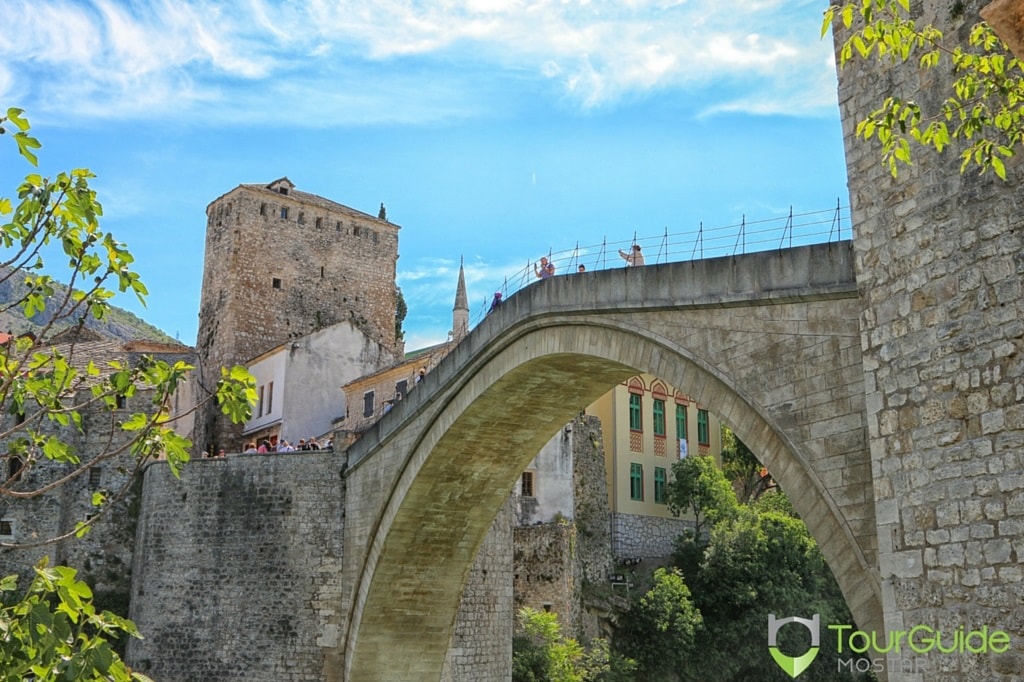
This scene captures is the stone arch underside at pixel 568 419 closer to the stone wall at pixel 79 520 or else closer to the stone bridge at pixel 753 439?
the stone bridge at pixel 753 439

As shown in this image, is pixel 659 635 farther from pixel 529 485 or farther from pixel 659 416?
pixel 659 416

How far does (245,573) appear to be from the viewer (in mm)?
19609

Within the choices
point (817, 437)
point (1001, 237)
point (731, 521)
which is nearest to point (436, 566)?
point (817, 437)

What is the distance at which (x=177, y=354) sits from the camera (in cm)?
2991

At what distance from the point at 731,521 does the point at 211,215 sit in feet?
57.7

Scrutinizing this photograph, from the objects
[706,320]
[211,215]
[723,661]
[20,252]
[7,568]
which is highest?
[211,215]

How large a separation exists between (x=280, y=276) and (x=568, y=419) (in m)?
17.6

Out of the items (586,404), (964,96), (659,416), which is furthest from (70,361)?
(659,416)

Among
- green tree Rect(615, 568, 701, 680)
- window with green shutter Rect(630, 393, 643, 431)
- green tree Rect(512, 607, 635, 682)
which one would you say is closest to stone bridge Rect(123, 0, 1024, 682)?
green tree Rect(512, 607, 635, 682)

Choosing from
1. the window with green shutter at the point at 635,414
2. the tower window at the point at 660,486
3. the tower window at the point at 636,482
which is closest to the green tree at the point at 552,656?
the tower window at the point at 636,482

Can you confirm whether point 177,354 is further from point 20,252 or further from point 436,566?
point 20,252

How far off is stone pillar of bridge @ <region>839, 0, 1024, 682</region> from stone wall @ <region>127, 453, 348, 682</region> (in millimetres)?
13043

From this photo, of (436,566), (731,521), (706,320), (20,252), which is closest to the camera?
(20,252)

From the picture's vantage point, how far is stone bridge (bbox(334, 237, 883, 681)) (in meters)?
9.16
